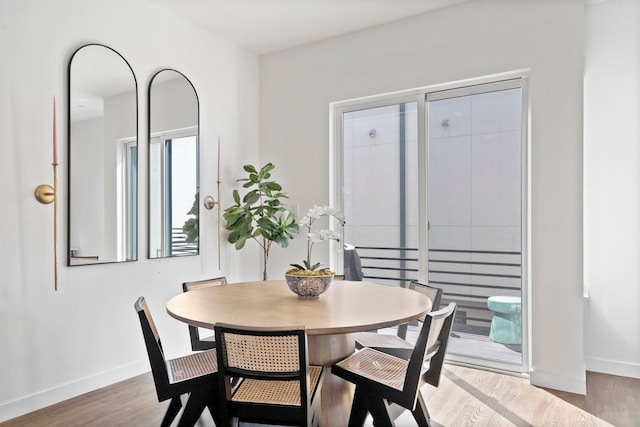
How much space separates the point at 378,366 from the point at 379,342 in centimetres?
43

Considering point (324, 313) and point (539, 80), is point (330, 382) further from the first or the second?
point (539, 80)

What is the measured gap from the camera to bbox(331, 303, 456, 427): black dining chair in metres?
1.68

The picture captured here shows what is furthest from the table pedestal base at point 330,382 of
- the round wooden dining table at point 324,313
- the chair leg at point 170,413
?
the chair leg at point 170,413

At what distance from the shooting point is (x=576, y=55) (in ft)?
9.00

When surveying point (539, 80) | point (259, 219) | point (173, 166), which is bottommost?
point (259, 219)

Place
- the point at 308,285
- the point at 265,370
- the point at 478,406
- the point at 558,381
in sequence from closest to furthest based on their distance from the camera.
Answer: the point at 265,370 < the point at 308,285 < the point at 478,406 < the point at 558,381

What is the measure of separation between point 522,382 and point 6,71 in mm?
3722

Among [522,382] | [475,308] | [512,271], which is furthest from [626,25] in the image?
[522,382]

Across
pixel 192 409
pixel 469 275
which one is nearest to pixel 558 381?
pixel 469 275

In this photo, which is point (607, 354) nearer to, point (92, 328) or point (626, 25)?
point (626, 25)

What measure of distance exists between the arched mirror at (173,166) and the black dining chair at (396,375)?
6.37ft

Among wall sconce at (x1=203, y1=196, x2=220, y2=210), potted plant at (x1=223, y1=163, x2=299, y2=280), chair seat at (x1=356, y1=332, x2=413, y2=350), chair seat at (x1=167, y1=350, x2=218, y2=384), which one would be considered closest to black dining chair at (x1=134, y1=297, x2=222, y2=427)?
chair seat at (x1=167, y1=350, x2=218, y2=384)

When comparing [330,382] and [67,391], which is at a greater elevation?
[330,382]

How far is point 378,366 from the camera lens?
1.96 metres
